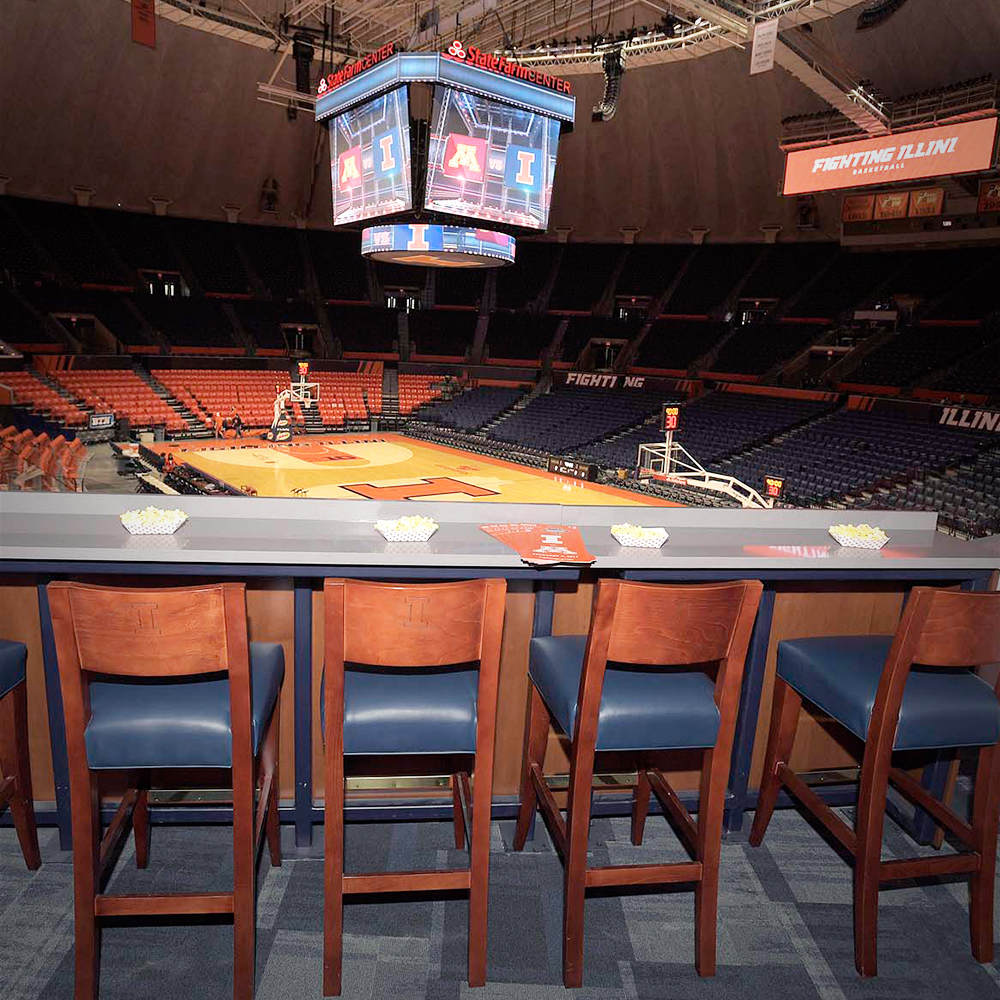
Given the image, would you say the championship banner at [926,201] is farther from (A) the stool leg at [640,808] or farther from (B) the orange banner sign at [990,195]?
(A) the stool leg at [640,808]

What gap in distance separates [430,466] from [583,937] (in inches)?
572

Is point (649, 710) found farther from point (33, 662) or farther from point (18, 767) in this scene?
point (33, 662)

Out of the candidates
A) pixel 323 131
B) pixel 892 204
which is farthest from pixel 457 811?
pixel 323 131

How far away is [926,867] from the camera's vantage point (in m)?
2.19

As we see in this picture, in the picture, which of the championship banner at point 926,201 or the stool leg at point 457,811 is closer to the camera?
the stool leg at point 457,811

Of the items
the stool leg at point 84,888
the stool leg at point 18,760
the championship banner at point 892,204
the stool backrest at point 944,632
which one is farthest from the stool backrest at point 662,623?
the championship banner at point 892,204

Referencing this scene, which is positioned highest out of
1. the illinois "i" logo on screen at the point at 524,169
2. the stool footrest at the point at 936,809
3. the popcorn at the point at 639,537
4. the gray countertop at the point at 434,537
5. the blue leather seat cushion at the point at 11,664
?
the illinois "i" logo on screen at the point at 524,169

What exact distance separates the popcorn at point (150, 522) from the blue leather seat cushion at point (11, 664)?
1.52 feet

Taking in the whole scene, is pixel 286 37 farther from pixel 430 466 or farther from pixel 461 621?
pixel 461 621

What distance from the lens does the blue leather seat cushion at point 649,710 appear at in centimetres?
206

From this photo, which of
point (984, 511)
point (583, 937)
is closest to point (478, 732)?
point (583, 937)

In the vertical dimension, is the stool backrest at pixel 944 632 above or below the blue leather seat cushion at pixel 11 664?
above

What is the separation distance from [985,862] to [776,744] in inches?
26.0

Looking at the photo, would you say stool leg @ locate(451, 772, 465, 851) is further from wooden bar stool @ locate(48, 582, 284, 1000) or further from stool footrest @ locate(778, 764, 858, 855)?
stool footrest @ locate(778, 764, 858, 855)
